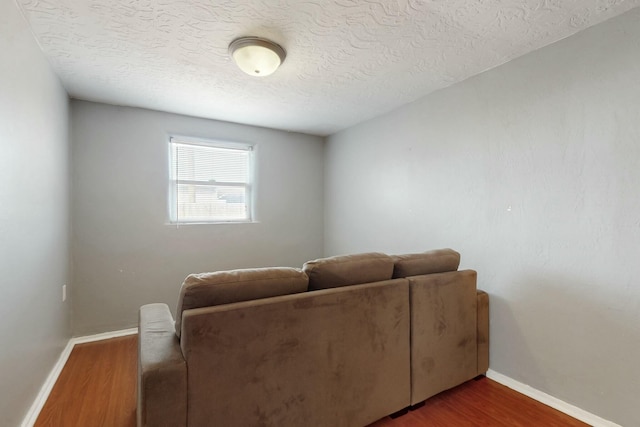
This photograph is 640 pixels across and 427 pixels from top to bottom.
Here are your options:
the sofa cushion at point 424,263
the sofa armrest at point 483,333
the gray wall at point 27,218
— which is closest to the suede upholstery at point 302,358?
the sofa cushion at point 424,263

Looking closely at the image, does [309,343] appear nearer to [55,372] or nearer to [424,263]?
[424,263]

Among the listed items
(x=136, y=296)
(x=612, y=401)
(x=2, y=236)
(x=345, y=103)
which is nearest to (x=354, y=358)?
(x=612, y=401)

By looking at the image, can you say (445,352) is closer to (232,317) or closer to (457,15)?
(232,317)

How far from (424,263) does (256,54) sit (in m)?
1.75

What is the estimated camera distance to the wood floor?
65.9 inches

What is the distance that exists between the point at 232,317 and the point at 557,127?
2.25 m

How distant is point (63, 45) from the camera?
1.90m

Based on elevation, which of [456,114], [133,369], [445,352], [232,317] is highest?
[456,114]

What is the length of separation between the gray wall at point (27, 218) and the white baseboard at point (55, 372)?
6cm

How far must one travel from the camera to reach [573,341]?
177 centimetres

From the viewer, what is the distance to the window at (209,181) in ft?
10.8

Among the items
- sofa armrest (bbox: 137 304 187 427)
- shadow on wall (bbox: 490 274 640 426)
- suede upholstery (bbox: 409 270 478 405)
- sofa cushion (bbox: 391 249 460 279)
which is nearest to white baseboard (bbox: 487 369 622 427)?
shadow on wall (bbox: 490 274 640 426)

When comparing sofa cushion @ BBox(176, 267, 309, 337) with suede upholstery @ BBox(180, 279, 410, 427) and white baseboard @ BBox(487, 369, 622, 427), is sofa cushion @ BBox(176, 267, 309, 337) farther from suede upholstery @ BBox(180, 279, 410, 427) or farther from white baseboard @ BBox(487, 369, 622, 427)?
white baseboard @ BBox(487, 369, 622, 427)

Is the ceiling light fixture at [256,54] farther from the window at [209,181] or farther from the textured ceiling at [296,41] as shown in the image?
the window at [209,181]
